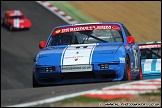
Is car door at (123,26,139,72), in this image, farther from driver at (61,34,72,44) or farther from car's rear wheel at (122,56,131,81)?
driver at (61,34,72,44)

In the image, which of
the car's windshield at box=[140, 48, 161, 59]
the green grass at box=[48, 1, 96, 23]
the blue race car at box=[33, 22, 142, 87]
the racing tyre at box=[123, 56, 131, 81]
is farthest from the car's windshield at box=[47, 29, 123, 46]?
the green grass at box=[48, 1, 96, 23]

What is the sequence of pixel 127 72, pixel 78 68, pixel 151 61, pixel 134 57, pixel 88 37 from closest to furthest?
pixel 78 68, pixel 127 72, pixel 134 57, pixel 88 37, pixel 151 61

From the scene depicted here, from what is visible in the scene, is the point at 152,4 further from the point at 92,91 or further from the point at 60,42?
the point at 92,91

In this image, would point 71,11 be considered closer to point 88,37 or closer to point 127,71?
point 88,37

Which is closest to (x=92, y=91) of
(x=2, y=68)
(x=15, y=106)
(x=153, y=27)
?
(x=15, y=106)

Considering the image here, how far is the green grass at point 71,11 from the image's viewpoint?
2511 cm

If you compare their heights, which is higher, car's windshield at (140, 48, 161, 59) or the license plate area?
car's windshield at (140, 48, 161, 59)

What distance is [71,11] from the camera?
26.5m

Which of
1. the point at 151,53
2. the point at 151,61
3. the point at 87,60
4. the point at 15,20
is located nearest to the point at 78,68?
the point at 87,60

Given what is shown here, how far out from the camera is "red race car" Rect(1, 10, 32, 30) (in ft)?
82.2

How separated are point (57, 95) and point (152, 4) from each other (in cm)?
1976

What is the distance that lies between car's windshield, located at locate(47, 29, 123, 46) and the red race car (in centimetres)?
1413

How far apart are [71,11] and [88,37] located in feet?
51.8

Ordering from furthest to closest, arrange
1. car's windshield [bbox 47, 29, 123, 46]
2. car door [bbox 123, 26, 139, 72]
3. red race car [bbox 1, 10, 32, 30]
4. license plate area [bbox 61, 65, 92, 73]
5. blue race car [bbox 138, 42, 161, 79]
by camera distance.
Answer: red race car [bbox 1, 10, 32, 30], blue race car [bbox 138, 42, 161, 79], car's windshield [bbox 47, 29, 123, 46], car door [bbox 123, 26, 139, 72], license plate area [bbox 61, 65, 92, 73]
